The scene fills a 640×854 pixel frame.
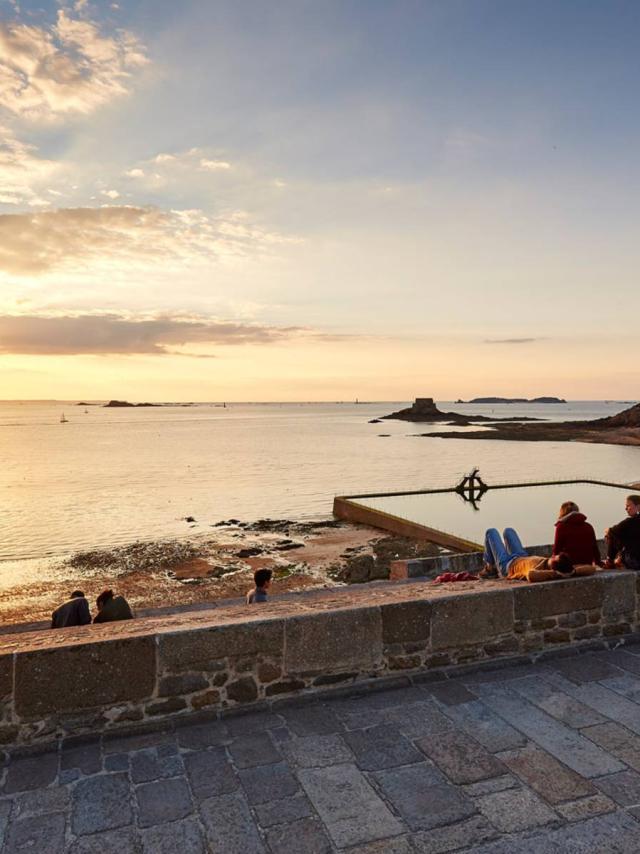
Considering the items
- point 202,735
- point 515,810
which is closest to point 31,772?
point 202,735

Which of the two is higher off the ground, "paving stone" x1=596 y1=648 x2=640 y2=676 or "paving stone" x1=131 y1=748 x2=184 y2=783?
"paving stone" x1=596 y1=648 x2=640 y2=676

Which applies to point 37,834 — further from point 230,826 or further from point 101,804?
Answer: point 230,826

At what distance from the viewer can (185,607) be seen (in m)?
9.95

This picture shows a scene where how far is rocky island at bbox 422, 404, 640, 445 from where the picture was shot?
8425 cm

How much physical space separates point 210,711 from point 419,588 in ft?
10.00

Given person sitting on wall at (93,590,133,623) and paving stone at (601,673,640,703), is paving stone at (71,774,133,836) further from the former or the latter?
paving stone at (601,673,640,703)

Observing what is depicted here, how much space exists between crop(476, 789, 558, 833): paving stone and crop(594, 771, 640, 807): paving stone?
0.49 metres

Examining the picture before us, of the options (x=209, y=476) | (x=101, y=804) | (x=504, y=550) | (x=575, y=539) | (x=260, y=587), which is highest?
(x=575, y=539)

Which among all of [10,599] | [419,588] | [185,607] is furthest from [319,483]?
[419,588]

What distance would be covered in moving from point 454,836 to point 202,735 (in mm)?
2185

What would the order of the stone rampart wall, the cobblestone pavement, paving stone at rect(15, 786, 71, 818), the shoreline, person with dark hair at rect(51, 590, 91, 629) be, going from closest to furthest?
the cobblestone pavement → paving stone at rect(15, 786, 71, 818) → the stone rampart wall → person with dark hair at rect(51, 590, 91, 629) → the shoreline

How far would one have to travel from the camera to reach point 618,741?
4.64m

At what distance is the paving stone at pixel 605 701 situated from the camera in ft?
16.2

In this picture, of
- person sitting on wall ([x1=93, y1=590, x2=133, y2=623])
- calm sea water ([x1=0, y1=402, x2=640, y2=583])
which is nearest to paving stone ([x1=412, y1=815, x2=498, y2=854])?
person sitting on wall ([x1=93, y1=590, x2=133, y2=623])
